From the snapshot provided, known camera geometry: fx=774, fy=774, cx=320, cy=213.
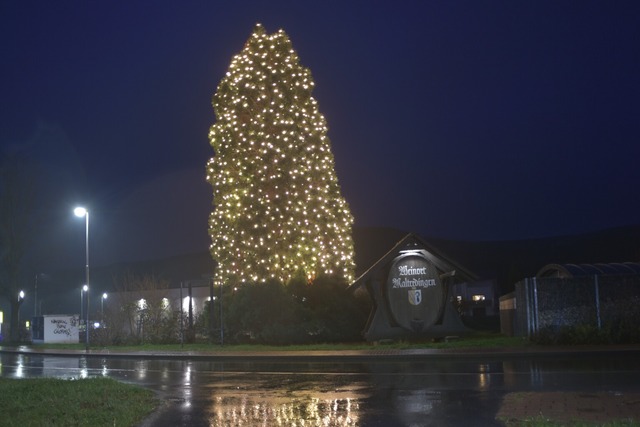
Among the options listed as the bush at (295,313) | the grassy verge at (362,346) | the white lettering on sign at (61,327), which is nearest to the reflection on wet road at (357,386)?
the grassy verge at (362,346)

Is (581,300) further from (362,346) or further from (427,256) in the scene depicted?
(362,346)

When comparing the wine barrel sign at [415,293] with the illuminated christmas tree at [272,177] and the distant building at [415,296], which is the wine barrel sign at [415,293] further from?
the illuminated christmas tree at [272,177]

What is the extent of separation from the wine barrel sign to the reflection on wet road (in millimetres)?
7285

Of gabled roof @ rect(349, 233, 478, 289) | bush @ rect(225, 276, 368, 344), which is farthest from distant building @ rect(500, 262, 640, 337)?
bush @ rect(225, 276, 368, 344)

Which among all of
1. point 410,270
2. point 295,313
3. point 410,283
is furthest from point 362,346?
point 295,313

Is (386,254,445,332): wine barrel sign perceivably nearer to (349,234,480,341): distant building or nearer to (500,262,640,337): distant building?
(349,234,480,341): distant building

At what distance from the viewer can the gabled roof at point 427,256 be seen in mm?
31984

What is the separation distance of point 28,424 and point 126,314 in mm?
29841

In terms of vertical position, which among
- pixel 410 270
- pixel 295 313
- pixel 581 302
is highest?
pixel 410 270

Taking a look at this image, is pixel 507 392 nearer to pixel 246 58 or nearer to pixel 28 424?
pixel 28 424

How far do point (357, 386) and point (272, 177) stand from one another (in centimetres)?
2026

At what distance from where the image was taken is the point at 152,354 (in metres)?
32.2

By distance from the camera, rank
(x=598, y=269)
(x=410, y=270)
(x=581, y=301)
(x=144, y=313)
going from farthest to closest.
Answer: (x=144, y=313)
(x=410, y=270)
(x=598, y=269)
(x=581, y=301)

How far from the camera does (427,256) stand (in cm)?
3206
